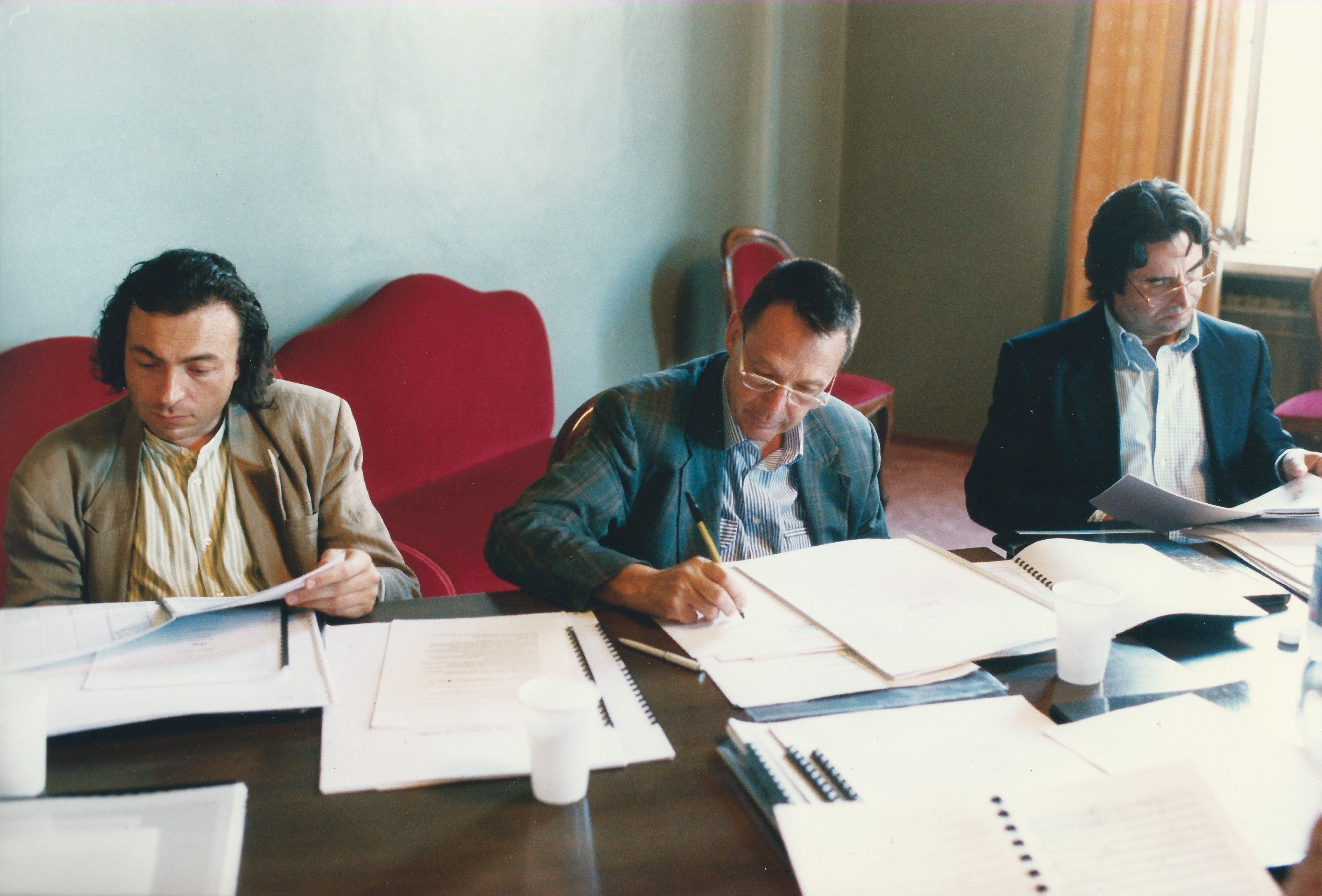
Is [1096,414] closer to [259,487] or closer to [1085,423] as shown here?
[1085,423]

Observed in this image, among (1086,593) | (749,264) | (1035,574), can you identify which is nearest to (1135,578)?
(1035,574)

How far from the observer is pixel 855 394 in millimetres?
3656

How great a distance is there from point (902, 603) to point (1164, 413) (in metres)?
1.02

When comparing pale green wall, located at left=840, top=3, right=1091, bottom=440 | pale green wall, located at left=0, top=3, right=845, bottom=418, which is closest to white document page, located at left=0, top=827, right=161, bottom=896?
pale green wall, located at left=0, top=3, right=845, bottom=418

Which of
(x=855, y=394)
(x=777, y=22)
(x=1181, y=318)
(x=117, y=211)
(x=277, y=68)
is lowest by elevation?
(x=855, y=394)

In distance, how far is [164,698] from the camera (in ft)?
3.29

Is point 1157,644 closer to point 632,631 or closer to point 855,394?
point 632,631

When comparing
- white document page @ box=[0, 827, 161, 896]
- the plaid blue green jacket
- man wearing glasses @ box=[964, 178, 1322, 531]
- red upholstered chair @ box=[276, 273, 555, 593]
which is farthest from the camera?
red upholstered chair @ box=[276, 273, 555, 593]

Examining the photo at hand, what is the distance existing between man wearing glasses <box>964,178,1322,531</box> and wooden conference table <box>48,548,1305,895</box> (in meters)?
0.93

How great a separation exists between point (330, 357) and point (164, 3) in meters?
0.76

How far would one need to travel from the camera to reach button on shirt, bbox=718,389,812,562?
1.68 metres

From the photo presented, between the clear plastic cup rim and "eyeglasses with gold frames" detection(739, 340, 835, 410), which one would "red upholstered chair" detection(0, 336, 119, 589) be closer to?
"eyeglasses with gold frames" detection(739, 340, 835, 410)

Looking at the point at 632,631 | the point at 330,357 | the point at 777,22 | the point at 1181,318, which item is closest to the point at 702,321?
the point at 777,22

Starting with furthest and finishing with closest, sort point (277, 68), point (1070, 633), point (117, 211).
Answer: point (277, 68), point (117, 211), point (1070, 633)
